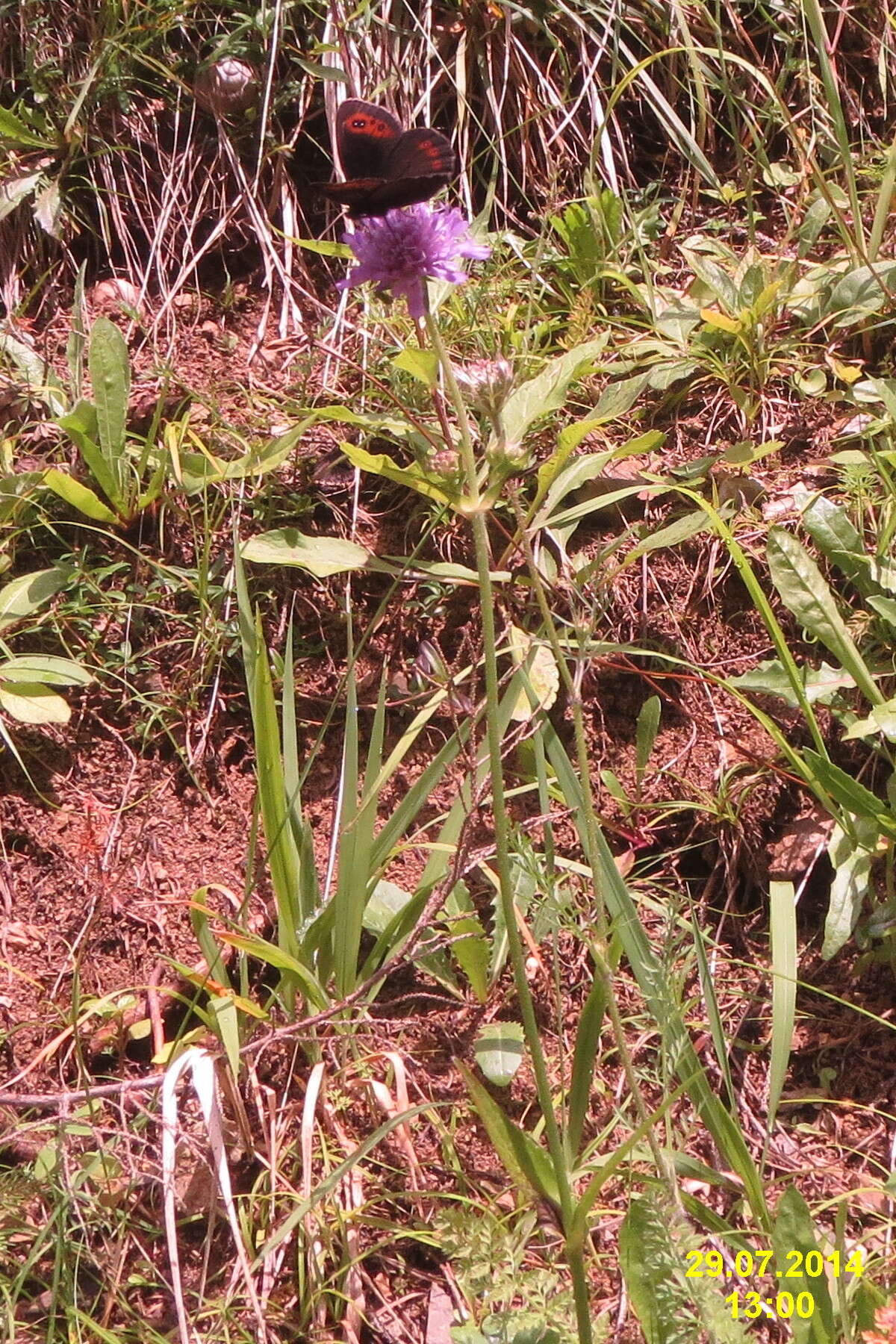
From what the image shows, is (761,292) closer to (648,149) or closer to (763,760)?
(648,149)

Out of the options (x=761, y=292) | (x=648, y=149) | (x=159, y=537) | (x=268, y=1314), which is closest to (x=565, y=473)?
(x=761, y=292)

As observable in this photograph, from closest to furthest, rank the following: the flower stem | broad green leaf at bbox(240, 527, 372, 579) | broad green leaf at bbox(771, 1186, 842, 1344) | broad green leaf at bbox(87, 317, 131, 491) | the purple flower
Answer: the flower stem → broad green leaf at bbox(771, 1186, 842, 1344) → the purple flower → broad green leaf at bbox(240, 527, 372, 579) → broad green leaf at bbox(87, 317, 131, 491)

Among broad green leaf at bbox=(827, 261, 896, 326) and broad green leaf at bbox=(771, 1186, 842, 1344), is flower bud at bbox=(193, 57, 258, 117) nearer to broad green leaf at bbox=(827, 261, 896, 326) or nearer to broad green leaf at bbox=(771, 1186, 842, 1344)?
broad green leaf at bbox=(827, 261, 896, 326)

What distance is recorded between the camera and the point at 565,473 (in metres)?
2.36

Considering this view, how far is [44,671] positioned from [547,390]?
3.69 feet

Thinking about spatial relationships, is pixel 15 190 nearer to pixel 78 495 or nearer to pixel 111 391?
pixel 111 391

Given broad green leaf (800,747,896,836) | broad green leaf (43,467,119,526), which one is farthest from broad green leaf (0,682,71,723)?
broad green leaf (800,747,896,836)

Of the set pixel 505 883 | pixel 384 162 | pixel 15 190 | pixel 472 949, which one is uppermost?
pixel 384 162

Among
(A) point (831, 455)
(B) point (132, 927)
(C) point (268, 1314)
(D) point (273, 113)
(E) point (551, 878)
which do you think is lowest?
(C) point (268, 1314)

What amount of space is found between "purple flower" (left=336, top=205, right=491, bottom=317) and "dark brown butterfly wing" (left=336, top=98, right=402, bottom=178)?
0.31 ft

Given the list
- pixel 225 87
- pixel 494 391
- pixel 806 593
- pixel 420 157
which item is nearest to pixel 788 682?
pixel 806 593

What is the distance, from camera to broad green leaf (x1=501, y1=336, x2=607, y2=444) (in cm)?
234

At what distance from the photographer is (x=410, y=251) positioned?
1.68 m

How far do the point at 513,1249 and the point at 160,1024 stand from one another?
0.77 meters
